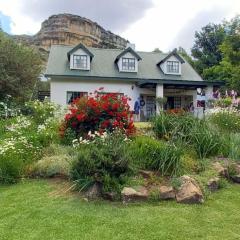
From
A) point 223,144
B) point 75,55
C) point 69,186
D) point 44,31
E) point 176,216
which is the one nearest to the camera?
point 176,216

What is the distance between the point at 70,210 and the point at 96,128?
13.2 feet

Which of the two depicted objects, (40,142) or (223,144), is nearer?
(223,144)

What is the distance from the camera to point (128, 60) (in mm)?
30391

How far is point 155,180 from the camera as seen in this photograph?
7.45 meters

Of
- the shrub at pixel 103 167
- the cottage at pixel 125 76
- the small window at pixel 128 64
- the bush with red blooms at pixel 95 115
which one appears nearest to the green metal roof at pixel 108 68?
the cottage at pixel 125 76

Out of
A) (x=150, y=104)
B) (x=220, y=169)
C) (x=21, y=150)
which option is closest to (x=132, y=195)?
(x=220, y=169)

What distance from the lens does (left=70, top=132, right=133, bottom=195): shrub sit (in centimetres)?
700

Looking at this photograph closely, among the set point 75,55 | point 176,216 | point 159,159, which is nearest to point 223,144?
point 159,159

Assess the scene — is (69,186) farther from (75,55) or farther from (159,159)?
(75,55)

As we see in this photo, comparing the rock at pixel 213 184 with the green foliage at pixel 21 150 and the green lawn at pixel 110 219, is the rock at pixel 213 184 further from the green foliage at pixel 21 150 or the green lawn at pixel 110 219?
the green foliage at pixel 21 150

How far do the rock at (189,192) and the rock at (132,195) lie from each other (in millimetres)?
567

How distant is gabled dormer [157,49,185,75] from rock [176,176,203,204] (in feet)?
79.1

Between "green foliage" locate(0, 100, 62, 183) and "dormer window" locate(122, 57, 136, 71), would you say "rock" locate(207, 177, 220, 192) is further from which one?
"dormer window" locate(122, 57, 136, 71)

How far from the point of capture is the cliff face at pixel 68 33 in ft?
236
